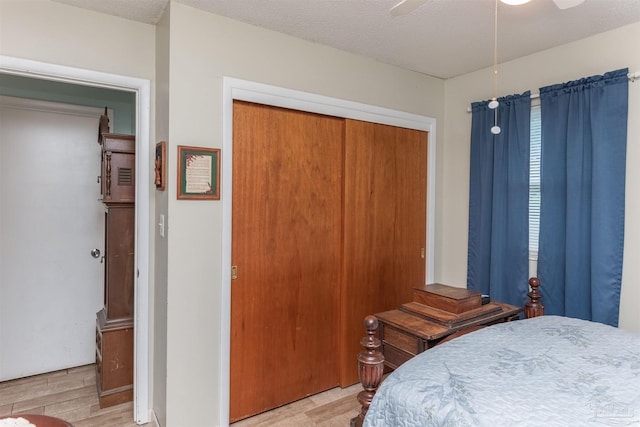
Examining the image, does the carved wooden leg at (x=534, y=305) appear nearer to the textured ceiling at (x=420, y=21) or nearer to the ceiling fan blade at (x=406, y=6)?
the textured ceiling at (x=420, y=21)

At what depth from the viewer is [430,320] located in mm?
1888

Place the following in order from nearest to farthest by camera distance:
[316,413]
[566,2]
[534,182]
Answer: [566,2], [316,413], [534,182]

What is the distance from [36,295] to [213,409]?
1.71 metres

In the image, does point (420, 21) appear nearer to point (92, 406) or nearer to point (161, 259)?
point (161, 259)

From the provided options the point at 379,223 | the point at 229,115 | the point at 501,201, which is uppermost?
the point at 229,115

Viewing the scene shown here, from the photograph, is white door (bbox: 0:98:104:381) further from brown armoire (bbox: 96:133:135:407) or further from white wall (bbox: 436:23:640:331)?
white wall (bbox: 436:23:640:331)

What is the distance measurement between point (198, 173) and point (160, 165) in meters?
0.22

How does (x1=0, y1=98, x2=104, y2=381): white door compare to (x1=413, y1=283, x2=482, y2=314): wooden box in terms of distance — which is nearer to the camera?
(x1=413, y1=283, x2=482, y2=314): wooden box

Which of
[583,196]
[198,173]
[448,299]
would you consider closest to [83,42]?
[198,173]

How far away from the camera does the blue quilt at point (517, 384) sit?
105cm

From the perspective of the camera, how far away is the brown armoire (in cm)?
246

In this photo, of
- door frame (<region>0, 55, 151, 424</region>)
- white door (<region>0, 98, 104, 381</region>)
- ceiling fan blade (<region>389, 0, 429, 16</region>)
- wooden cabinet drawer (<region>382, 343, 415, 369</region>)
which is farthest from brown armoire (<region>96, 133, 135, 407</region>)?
ceiling fan blade (<region>389, 0, 429, 16</region>)

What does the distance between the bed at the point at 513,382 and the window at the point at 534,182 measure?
105 cm

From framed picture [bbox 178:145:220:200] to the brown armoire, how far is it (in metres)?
0.70
